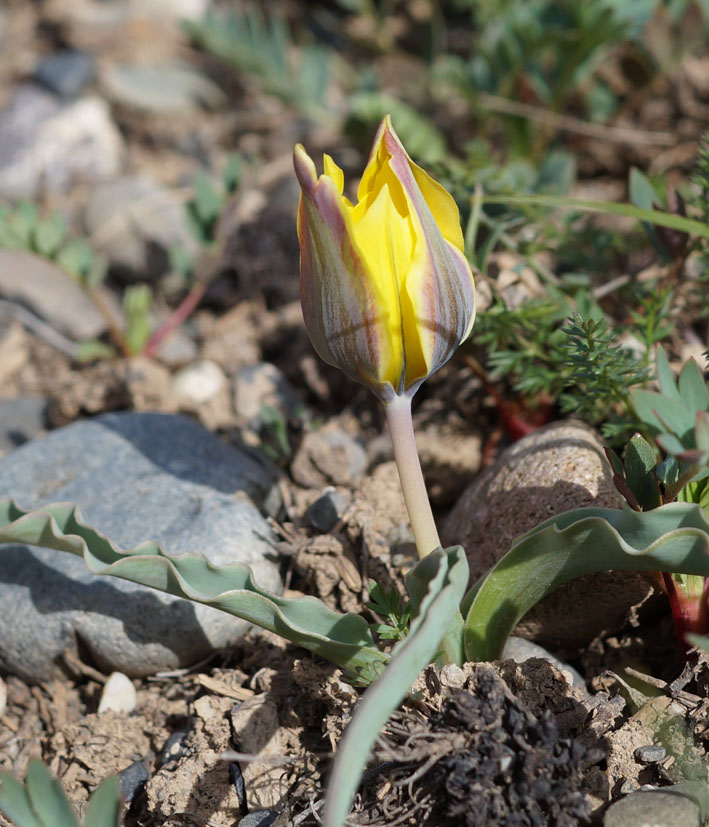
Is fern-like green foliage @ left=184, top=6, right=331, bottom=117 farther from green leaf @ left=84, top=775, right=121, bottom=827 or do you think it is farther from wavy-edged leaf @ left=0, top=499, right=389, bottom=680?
green leaf @ left=84, top=775, right=121, bottom=827

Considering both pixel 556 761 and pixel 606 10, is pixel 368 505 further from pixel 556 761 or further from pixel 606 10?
pixel 606 10

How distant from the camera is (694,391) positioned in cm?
146

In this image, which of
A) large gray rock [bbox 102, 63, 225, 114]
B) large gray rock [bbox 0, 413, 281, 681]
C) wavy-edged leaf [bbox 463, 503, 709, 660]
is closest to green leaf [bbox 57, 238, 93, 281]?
large gray rock [bbox 0, 413, 281, 681]

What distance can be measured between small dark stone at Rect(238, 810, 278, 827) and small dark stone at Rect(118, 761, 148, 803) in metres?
0.30

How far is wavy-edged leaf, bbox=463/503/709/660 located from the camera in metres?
1.42

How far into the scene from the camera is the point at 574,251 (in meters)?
2.60

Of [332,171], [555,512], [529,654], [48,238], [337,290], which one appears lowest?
[529,654]

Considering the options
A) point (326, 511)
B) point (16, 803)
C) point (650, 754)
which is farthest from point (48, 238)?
point (650, 754)

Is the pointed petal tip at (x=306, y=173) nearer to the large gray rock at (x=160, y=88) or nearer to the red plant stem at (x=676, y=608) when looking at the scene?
the red plant stem at (x=676, y=608)

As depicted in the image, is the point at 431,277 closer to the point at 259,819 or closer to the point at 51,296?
the point at 259,819

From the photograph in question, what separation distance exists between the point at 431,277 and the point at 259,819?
3.56ft

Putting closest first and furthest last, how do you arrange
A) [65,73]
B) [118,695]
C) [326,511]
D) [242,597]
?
[242,597] → [118,695] → [326,511] → [65,73]

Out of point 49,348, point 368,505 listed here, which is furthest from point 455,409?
point 49,348

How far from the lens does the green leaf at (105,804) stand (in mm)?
1335
